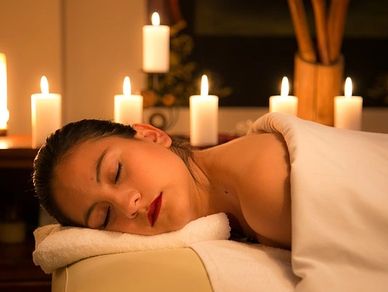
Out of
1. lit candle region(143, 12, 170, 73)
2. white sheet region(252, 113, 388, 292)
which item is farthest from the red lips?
lit candle region(143, 12, 170, 73)

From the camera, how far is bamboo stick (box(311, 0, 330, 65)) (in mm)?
1930

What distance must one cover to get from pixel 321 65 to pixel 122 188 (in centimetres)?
114

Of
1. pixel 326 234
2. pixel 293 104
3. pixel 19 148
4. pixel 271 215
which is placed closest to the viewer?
pixel 326 234

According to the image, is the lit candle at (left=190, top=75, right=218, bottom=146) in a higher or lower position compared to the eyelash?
higher

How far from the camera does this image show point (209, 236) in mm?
1045

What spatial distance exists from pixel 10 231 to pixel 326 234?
1.16 meters

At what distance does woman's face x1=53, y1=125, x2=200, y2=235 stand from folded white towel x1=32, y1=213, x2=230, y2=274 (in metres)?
0.03

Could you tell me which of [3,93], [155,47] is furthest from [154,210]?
[3,93]

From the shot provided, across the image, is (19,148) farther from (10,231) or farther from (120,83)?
(120,83)

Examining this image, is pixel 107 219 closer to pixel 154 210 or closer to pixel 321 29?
pixel 154 210

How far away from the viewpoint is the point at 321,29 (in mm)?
1963

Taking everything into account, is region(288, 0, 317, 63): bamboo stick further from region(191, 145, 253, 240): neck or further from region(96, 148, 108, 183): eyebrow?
region(96, 148, 108, 183): eyebrow

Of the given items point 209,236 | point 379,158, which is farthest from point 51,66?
point 379,158

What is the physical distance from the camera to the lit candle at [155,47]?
173cm
